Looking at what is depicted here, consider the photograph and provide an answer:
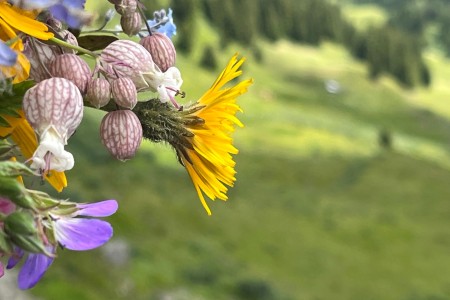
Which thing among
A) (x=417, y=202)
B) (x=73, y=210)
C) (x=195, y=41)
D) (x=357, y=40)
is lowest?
(x=357, y=40)

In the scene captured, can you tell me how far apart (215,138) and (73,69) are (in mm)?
236

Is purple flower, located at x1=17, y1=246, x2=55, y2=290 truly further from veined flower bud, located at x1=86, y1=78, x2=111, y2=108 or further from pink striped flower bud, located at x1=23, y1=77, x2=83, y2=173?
veined flower bud, located at x1=86, y1=78, x2=111, y2=108

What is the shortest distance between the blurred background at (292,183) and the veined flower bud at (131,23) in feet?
0.57

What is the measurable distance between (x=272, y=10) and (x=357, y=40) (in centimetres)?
Result: 1280

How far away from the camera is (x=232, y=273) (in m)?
25.9

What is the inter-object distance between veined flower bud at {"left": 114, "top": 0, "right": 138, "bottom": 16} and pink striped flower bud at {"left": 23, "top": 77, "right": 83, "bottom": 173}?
0.25 meters

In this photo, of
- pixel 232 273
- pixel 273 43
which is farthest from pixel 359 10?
pixel 232 273

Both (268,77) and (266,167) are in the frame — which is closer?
(266,167)

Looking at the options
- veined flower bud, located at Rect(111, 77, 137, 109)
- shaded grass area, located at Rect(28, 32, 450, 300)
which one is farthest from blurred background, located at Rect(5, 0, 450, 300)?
veined flower bud, located at Rect(111, 77, 137, 109)

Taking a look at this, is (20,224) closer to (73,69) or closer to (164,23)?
(73,69)

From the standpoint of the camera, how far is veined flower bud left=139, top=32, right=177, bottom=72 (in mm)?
1206

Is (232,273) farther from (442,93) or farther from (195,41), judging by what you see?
(442,93)

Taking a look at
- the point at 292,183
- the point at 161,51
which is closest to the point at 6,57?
the point at 161,51

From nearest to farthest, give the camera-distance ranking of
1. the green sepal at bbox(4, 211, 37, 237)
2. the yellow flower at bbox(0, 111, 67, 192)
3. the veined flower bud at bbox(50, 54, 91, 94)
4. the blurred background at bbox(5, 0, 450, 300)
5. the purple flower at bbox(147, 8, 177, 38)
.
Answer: the green sepal at bbox(4, 211, 37, 237), the veined flower bud at bbox(50, 54, 91, 94), the yellow flower at bbox(0, 111, 67, 192), the purple flower at bbox(147, 8, 177, 38), the blurred background at bbox(5, 0, 450, 300)
